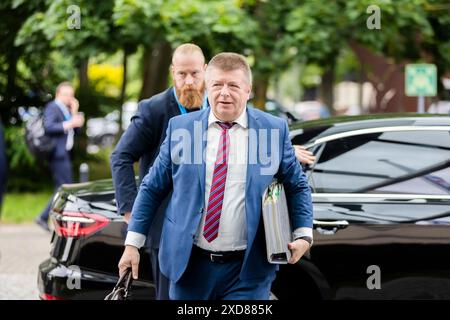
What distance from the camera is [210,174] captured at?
11.8 ft

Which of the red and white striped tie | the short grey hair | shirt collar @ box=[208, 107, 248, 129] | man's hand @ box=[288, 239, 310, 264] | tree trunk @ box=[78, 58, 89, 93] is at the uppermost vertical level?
tree trunk @ box=[78, 58, 89, 93]

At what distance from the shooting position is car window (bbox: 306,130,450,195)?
4875 mm

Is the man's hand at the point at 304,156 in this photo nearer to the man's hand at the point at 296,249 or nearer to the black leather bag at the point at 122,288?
the man's hand at the point at 296,249

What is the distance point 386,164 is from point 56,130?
660 cm

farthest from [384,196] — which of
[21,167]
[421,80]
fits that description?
[21,167]

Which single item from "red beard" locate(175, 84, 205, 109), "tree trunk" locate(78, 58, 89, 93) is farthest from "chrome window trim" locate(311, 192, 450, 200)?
"tree trunk" locate(78, 58, 89, 93)

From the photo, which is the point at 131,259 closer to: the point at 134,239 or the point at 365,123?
the point at 134,239

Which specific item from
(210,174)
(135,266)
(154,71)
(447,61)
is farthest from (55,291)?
(154,71)

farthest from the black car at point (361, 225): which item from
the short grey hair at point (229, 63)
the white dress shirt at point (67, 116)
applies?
the white dress shirt at point (67, 116)

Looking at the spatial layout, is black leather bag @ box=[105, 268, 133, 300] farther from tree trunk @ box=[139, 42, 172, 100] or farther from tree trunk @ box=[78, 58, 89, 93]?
tree trunk @ box=[78, 58, 89, 93]

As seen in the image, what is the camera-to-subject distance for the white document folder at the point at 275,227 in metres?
3.50

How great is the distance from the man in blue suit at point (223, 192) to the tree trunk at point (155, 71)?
43.1 ft

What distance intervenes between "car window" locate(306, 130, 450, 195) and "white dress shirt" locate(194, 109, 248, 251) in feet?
4.51

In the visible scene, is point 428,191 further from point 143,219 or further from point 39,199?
point 39,199
